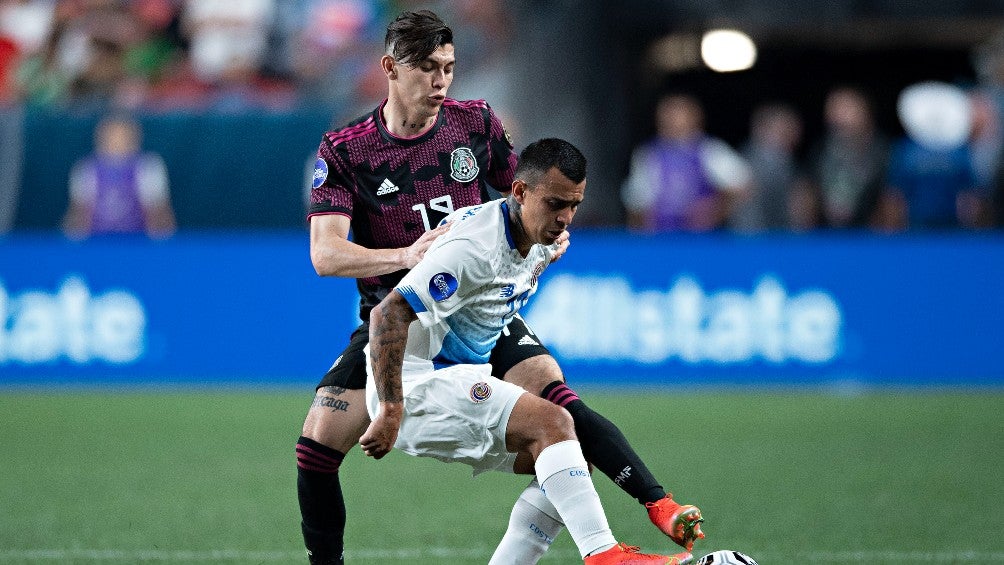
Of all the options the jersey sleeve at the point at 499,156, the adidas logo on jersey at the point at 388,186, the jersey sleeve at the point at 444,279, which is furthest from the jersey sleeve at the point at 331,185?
the jersey sleeve at the point at 444,279

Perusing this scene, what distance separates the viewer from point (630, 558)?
14.3 ft

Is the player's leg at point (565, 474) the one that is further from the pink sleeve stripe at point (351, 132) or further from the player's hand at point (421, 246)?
the pink sleeve stripe at point (351, 132)

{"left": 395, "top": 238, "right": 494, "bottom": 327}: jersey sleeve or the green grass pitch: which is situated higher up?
{"left": 395, "top": 238, "right": 494, "bottom": 327}: jersey sleeve

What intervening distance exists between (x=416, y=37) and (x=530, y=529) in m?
1.74

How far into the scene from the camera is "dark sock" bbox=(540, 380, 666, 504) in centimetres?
468

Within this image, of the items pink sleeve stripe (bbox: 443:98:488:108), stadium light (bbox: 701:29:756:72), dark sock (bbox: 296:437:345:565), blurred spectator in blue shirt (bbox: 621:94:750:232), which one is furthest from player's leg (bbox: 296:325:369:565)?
stadium light (bbox: 701:29:756:72)

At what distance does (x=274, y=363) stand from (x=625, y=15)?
6461 mm

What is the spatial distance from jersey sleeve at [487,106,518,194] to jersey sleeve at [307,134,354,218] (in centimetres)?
57

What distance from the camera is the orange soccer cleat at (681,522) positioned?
4465mm

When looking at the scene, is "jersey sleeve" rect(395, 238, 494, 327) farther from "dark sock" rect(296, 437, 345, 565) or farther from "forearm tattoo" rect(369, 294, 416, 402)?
"dark sock" rect(296, 437, 345, 565)

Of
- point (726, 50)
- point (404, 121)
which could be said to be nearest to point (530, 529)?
point (404, 121)

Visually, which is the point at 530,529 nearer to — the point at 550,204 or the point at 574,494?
the point at 574,494

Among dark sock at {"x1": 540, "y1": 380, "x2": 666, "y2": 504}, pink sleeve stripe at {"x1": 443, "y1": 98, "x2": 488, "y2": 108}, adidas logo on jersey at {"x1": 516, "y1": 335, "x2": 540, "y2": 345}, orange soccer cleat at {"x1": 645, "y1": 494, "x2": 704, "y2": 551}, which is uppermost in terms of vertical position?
pink sleeve stripe at {"x1": 443, "y1": 98, "x2": 488, "y2": 108}

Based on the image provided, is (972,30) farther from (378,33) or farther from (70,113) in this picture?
(70,113)
